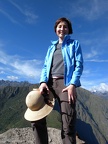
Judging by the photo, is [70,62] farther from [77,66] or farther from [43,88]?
[43,88]

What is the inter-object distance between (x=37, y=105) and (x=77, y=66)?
1245 millimetres

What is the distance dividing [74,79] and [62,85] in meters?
0.39

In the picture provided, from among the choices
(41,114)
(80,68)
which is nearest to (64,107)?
(41,114)

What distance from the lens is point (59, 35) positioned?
20.2 ft

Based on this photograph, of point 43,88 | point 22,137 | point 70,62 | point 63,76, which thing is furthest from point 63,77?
point 22,137

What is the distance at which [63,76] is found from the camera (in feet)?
18.5

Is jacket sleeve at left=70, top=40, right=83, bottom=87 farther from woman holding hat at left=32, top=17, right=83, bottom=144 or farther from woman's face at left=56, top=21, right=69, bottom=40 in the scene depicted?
woman's face at left=56, top=21, right=69, bottom=40

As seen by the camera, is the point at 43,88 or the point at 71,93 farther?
the point at 43,88

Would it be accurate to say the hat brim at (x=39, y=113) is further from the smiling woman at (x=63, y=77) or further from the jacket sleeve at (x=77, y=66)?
the jacket sleeve at (x=77, y=66)

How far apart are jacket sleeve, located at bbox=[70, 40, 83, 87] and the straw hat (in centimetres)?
70

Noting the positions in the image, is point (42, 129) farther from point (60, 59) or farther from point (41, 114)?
point (60, 59)

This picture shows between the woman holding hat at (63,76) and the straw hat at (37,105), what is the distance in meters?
0.14

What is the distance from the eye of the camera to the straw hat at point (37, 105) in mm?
5275

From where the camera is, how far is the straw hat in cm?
528
